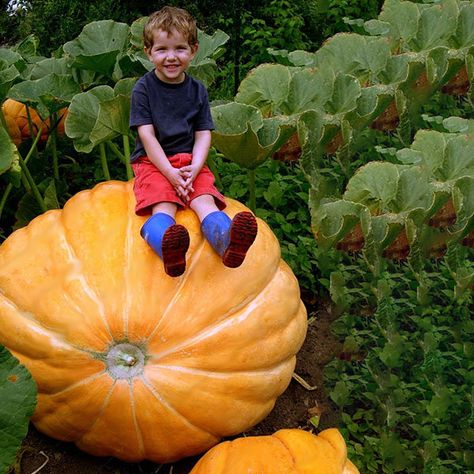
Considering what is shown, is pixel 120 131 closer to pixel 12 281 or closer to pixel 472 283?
pixel 12 281

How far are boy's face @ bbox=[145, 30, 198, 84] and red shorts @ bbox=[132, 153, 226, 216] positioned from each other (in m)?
0.31

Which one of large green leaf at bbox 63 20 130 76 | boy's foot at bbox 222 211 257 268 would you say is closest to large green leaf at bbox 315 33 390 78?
large green leaf at bbox 63 20 130 76

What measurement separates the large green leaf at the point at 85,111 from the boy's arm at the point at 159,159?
0.47m

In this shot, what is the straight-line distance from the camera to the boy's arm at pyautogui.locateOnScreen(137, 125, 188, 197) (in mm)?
2621

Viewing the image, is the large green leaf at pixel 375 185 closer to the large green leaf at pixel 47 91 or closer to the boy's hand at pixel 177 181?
the boy's hand at pixel 177 181

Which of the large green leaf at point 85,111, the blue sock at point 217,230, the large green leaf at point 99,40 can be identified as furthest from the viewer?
the large green leaf at point 99,40

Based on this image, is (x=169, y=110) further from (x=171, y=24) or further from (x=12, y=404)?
(x=12, y=404)

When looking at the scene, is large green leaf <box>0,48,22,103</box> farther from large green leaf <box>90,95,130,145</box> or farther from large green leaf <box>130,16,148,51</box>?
large green leaf <box>130,16,148,51</box>

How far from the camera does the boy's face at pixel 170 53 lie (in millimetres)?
2514

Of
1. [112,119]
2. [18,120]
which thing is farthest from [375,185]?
[18,120]

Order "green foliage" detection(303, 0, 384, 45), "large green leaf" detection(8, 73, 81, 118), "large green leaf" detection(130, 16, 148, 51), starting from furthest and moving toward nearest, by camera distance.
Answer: "green foliage" detection(303, 0, 384, 45)
"large green leaf" detection(130, 16, 148, 51)
"large green leaf" detection(8, 73, 81, 118)

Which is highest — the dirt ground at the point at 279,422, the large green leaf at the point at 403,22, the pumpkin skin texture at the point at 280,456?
the large green leaf at the point at 403,22

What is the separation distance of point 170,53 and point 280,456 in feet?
4.50

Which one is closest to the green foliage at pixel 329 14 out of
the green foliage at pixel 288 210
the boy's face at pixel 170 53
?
the green foliage at pixel 288 210
